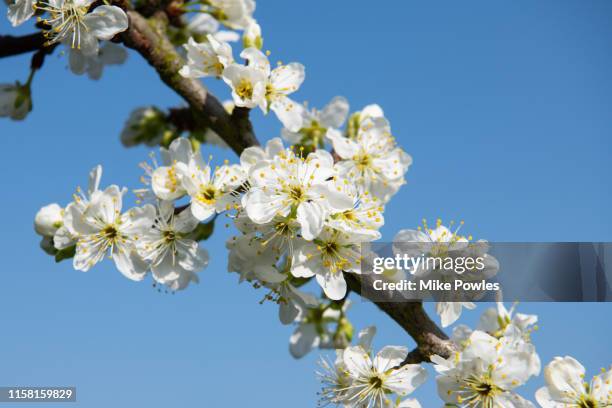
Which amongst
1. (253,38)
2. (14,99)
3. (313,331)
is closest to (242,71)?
(253,38)

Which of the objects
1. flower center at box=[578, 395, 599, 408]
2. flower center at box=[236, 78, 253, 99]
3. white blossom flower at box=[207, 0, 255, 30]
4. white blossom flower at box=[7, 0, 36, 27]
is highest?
white blossom flower at box=[207, 0, 255, 30]

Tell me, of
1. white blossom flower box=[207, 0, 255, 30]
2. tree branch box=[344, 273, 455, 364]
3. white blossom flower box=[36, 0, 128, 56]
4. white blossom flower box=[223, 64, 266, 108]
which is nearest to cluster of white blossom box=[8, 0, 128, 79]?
white blossom flower box=[36, 0, 128, 56]

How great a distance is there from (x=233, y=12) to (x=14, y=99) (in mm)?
1557

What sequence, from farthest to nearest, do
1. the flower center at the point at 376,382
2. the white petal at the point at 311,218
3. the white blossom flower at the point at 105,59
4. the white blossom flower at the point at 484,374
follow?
the white blossom flower at the point at 105,59, the flower center at the point at 376,382, the white blossom flower at the point at 484,374, the white petal at the point at 311,218

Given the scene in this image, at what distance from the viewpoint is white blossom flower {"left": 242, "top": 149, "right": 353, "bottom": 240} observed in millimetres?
2967

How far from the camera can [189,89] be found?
12.3 feet

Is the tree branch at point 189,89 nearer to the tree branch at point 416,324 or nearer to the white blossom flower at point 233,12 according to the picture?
the white blossom flower at point 233,12

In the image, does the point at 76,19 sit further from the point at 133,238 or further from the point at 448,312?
the point at 448,312

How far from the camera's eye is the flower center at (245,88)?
360 centimetres

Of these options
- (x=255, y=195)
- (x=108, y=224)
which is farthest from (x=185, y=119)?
(x=255, y=195)

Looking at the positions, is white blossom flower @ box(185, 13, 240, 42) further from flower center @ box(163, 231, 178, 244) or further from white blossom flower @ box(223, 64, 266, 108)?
flower center @ box(163, 231, 178, 244)

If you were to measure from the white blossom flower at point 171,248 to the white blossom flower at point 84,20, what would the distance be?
2.96 feet

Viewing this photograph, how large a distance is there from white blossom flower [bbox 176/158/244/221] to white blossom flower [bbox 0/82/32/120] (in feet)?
5.61

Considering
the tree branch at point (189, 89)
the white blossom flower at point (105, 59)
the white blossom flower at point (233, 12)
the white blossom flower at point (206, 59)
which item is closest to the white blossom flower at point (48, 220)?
the tree branch at point (189, 89)
